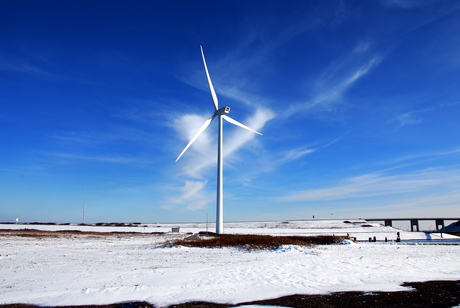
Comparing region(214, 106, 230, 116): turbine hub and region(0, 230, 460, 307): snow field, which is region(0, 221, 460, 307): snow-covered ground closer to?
region(0, 230, 460, 307): snow field

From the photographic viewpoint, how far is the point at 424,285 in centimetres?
1216

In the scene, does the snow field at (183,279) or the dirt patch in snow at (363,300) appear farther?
the snow field at (183,279)

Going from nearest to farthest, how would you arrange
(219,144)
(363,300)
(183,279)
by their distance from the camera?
(363,300) < (183,279) < (219,144)

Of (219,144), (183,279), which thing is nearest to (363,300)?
(183,279)

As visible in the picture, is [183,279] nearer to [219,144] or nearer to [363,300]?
[363,300]

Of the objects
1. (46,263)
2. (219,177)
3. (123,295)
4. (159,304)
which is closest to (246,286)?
(159,304)

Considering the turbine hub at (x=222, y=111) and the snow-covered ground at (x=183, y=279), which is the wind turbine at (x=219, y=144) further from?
the snow-covered ground at (x=183, y=279)

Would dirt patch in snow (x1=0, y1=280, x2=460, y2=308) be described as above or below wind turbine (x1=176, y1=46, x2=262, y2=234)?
below

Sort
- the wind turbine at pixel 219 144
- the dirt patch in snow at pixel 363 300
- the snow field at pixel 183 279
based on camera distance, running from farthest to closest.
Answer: the wind turbine at pixel 219 144
the snow field at pixel 183 279
the dirt patch in snow at pixel 363 300

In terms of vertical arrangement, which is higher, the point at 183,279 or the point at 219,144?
the point at 219,144

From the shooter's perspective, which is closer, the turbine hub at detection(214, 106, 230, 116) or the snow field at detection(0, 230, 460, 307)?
the snow field at detection(0, 230, 460, 307)

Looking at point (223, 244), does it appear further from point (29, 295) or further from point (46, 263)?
point (29, 295)

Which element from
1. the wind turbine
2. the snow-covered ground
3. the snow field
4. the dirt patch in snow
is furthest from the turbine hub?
the dirt patch in snow

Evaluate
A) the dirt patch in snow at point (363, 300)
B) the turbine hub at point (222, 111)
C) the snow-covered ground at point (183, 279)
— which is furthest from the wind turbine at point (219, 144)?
the dirt patch in snow at point (363, 300)
